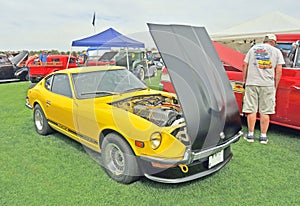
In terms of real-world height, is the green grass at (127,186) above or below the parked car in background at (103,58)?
below

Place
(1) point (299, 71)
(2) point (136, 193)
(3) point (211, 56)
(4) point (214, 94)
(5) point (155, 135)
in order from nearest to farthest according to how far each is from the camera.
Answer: (5) point (155, 135) < (2) point (136, 193) < (4) point (214, 94) < (3) point (211, 56) < (1) point (299, 71)

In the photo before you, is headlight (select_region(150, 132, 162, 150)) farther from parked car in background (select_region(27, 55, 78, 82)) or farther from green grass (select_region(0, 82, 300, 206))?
parked car in background (select_region(27, 55, 78, 82))

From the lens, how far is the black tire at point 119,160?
2.72m

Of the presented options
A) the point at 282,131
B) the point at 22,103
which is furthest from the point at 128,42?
the point at 282,131

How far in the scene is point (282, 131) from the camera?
189 inches

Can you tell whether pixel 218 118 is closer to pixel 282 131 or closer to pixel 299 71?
pixel 299 71

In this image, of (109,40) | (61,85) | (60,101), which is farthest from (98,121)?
(109,40)

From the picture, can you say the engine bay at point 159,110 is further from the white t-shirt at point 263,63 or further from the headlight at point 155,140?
the white t-shirt at point 263,63

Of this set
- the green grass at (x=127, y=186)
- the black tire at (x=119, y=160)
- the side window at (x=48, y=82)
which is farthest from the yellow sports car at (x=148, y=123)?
the side window at (x=48, y=82)

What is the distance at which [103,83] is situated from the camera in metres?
3.84

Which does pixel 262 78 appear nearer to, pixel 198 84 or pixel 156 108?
pixel 198 84

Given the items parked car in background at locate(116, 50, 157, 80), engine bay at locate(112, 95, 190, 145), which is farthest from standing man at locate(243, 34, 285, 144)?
parked car in background at locate(116, 50, 157, 80)

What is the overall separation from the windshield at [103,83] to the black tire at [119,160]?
859 mm

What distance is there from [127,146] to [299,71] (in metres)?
3.36
